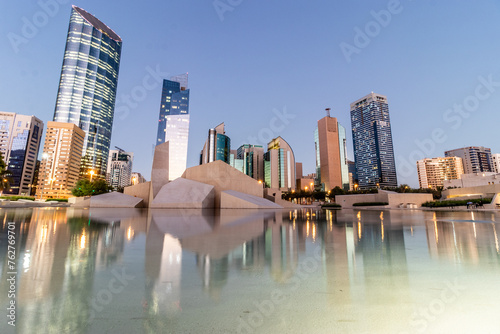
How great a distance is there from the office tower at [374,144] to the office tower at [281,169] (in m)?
70.6

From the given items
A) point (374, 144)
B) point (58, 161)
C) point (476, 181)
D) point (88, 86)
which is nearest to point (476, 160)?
point (374, 144)

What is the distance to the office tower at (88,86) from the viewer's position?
145 metres

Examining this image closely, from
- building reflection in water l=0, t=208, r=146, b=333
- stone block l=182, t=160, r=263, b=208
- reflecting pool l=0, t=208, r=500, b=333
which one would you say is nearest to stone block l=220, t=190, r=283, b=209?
stone block l=182, t=160, r=263, b=208

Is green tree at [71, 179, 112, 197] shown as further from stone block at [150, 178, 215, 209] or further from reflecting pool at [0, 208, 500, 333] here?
reflecting pool at [0, 208, 500, 333]

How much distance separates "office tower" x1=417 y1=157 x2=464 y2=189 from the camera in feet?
474

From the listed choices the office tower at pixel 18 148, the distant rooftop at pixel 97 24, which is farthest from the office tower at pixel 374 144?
the office tower at pixel 18 148

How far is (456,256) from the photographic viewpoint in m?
4.37

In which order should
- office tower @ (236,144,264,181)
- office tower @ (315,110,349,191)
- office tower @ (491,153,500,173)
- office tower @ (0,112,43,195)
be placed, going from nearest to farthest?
1. office tower @ (315,110,349,191)
2. office tower @ (0,112,43,195)
3. office tower @ (491,153,500,173)
4. office tower @ (236,144,264,181)

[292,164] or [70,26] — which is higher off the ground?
[70,26]

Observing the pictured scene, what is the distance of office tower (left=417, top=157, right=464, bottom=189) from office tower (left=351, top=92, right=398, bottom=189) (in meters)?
17.1

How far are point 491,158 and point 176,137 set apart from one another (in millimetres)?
201346

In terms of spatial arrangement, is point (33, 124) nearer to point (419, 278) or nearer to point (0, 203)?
point (0, 203)

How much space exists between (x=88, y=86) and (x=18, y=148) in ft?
173

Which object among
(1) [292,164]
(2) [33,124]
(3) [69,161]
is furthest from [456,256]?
(2) [33,124]
